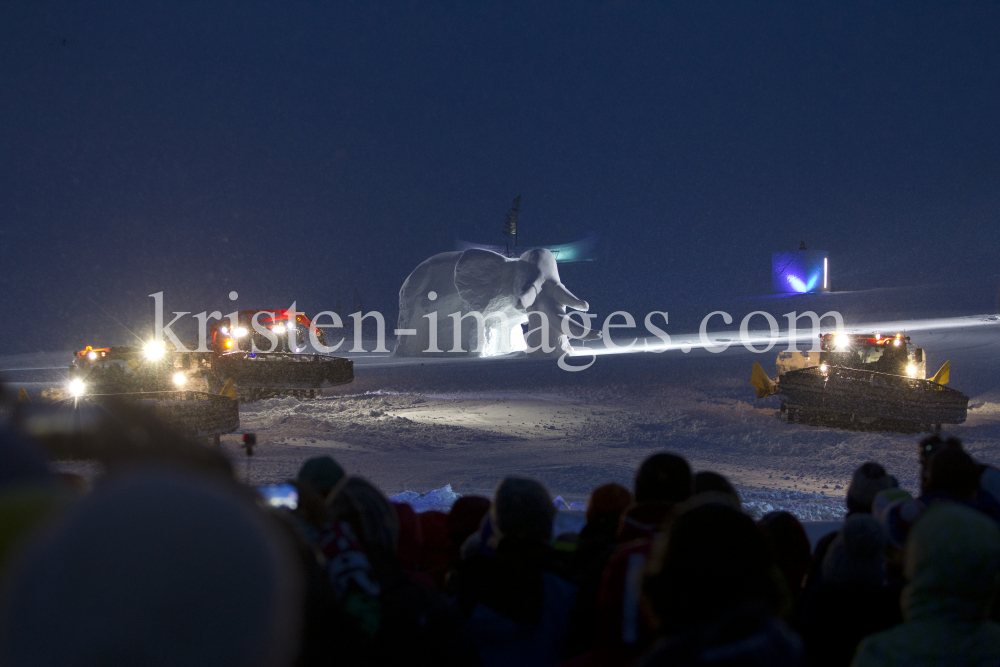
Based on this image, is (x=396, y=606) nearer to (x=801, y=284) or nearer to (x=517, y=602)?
(x=517, y=602)

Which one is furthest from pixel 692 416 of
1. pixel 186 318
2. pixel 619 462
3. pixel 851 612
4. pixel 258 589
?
pixel 186 318

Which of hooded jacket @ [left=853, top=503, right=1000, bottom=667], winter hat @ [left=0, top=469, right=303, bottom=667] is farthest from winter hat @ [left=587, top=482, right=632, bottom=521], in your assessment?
winter hat @ [left=0, top=469, right=303, bottom=667]

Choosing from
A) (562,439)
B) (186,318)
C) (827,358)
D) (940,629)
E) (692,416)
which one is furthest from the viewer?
→ (186,318)

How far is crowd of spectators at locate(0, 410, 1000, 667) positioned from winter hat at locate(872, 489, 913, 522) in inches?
0.5

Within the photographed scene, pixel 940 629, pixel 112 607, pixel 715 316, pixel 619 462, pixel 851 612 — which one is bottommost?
pixel 619 462

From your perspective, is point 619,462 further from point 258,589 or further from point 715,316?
point 715,316

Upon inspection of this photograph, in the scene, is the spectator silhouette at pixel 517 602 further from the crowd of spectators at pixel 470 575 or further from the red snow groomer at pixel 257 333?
the red snow groomer at pixel 257 333

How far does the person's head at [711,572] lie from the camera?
133 centimetres

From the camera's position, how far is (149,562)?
747 millimetres

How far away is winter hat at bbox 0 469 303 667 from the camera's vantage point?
0.72m

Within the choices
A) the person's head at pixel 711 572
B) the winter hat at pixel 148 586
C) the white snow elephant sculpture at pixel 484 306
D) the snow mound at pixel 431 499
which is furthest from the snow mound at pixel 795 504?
the white snow elephant sculpture at pixel 484 306

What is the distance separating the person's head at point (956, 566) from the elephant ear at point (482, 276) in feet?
79.6

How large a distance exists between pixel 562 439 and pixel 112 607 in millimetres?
10137

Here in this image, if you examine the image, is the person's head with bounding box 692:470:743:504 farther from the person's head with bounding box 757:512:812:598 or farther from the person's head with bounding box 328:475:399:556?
the person's head with bounding box 328:475:399:556
